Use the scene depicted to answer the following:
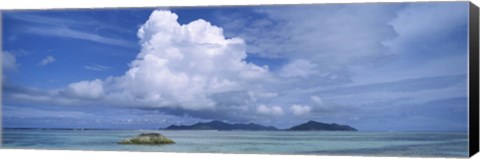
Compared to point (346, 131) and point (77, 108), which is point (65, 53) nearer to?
point (77, 108)

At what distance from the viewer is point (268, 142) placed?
13828 mm

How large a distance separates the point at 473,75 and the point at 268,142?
310 cm

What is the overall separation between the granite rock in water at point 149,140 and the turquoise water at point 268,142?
0.07 m

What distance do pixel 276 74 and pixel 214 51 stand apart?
0.98 meters

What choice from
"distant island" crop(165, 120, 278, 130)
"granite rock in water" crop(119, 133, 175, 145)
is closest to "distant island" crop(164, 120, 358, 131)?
"distant island" crop(165, 120, 278, 130)

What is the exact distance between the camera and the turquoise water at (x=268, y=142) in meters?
13.0

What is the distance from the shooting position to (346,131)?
13562 mm

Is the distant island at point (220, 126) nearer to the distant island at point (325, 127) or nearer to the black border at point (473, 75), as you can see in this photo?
the distant island at point (325, 127)

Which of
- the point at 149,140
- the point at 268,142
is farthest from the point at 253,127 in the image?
the point at 149,140

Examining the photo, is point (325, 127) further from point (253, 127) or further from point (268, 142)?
point (253, 127)

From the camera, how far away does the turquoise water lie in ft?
42.8

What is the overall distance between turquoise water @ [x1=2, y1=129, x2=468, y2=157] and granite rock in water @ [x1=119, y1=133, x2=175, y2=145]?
2.7 inches

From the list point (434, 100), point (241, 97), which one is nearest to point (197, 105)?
point (241, 97)

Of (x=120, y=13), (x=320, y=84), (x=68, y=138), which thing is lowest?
(x=68, y=138)
